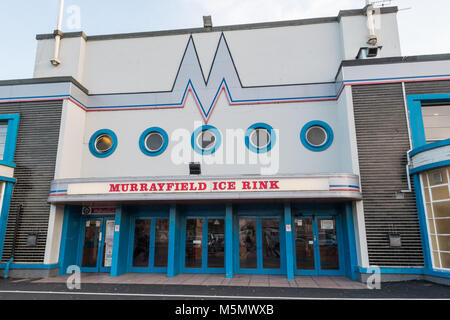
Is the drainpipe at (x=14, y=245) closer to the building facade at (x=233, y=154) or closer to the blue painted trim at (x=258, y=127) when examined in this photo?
the building facade at (x=233, y=154)

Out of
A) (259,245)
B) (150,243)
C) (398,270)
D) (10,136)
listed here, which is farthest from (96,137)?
(398,270)

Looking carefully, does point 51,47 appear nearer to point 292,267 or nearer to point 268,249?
point 268,249

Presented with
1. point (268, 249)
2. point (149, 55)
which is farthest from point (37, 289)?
point (149, 55)

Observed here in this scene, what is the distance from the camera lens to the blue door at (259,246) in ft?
39.1

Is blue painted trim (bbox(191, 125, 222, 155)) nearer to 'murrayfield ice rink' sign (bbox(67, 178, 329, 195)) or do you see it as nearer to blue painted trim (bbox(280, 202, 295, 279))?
'murrayfield ice rink' sign (bbox(67, 178, 329, 195))

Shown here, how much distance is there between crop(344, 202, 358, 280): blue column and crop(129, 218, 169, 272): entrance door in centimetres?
714

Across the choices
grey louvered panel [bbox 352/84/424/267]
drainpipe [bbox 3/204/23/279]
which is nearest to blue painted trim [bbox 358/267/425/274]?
grey louvered panel [bbox 352/84/424/267]

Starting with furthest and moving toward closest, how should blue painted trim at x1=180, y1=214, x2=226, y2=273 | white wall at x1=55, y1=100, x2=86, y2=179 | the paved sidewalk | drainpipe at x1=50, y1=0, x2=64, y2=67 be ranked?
drainpipe at x1=50, y1=0, x2=64, y2=67 → white wall at x1=55, y1=100, x2=86, y2=179 → blue painted trim at x1=180, y1=214, x2=226, y2=273 → the paved sidewalk

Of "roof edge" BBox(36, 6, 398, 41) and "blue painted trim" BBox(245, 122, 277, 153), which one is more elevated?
"roof edge" BBox(36, 6, 398, 41)

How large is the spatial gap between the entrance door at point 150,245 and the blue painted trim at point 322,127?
6.74 m

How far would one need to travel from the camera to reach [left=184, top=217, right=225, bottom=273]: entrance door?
12.2 meters

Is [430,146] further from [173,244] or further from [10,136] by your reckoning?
[10,136]

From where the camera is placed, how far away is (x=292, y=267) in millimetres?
10891

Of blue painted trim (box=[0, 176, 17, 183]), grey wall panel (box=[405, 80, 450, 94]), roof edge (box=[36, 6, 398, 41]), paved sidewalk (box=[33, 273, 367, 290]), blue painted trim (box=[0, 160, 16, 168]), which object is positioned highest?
roof edge (box=[36, 6, 398, 41])
